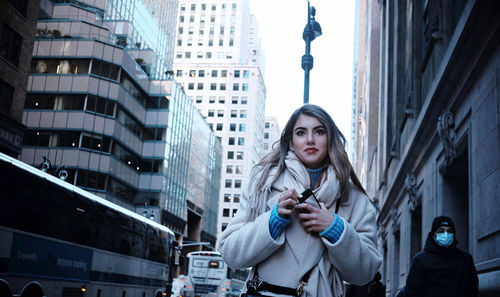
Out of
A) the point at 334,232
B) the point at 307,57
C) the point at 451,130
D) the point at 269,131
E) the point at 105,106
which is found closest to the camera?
the point at 334,232

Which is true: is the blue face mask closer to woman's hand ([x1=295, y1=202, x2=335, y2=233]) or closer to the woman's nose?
the woman's nose

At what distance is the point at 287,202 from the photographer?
286 cm

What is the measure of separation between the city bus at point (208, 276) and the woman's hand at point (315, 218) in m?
33.2

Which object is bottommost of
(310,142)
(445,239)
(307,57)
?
(445,239)

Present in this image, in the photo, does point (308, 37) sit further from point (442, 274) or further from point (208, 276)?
point (208, 276)

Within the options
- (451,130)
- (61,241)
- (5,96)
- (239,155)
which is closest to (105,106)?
(5,96)

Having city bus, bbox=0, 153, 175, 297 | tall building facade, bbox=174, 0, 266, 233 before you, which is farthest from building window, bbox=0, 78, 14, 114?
tall building facade, bbox=174, 0, 266, 233

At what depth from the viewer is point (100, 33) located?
47281 mm

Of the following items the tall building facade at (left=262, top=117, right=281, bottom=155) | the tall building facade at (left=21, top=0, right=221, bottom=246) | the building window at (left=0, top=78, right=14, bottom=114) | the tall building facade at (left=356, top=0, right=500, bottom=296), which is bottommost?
the tall building facade at (left=356, top=0, right=500, bottom=296)

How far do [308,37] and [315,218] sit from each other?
13.4 metres

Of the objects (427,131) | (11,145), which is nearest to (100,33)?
(11,145)

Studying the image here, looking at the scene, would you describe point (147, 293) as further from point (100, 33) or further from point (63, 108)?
point (100, 33)

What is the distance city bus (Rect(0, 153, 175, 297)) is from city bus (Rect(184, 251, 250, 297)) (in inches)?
614

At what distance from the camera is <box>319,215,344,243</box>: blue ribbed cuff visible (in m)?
2.83
